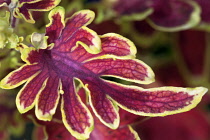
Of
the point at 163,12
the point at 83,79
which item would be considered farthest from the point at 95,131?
the point at 163,12

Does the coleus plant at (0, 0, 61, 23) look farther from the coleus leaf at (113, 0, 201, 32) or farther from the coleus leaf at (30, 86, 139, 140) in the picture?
the coleus leaf at (113, 0, 201, 32)

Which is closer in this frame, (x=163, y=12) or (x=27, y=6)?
(x=27, y=6)

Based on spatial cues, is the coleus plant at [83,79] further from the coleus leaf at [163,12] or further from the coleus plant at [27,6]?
the coleus leaf at [163,12]

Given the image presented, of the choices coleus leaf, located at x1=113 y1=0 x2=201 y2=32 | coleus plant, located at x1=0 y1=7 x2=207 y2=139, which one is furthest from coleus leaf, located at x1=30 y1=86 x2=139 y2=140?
coleus leaf, located at x1=113 y1=0 x2=201 y2=32

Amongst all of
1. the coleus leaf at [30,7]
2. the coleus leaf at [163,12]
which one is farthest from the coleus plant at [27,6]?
the coleus leaf at [163,12]

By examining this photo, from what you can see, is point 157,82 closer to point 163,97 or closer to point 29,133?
point 29,133

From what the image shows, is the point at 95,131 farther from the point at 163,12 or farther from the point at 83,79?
the point at 163,12

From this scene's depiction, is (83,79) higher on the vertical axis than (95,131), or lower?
higher
